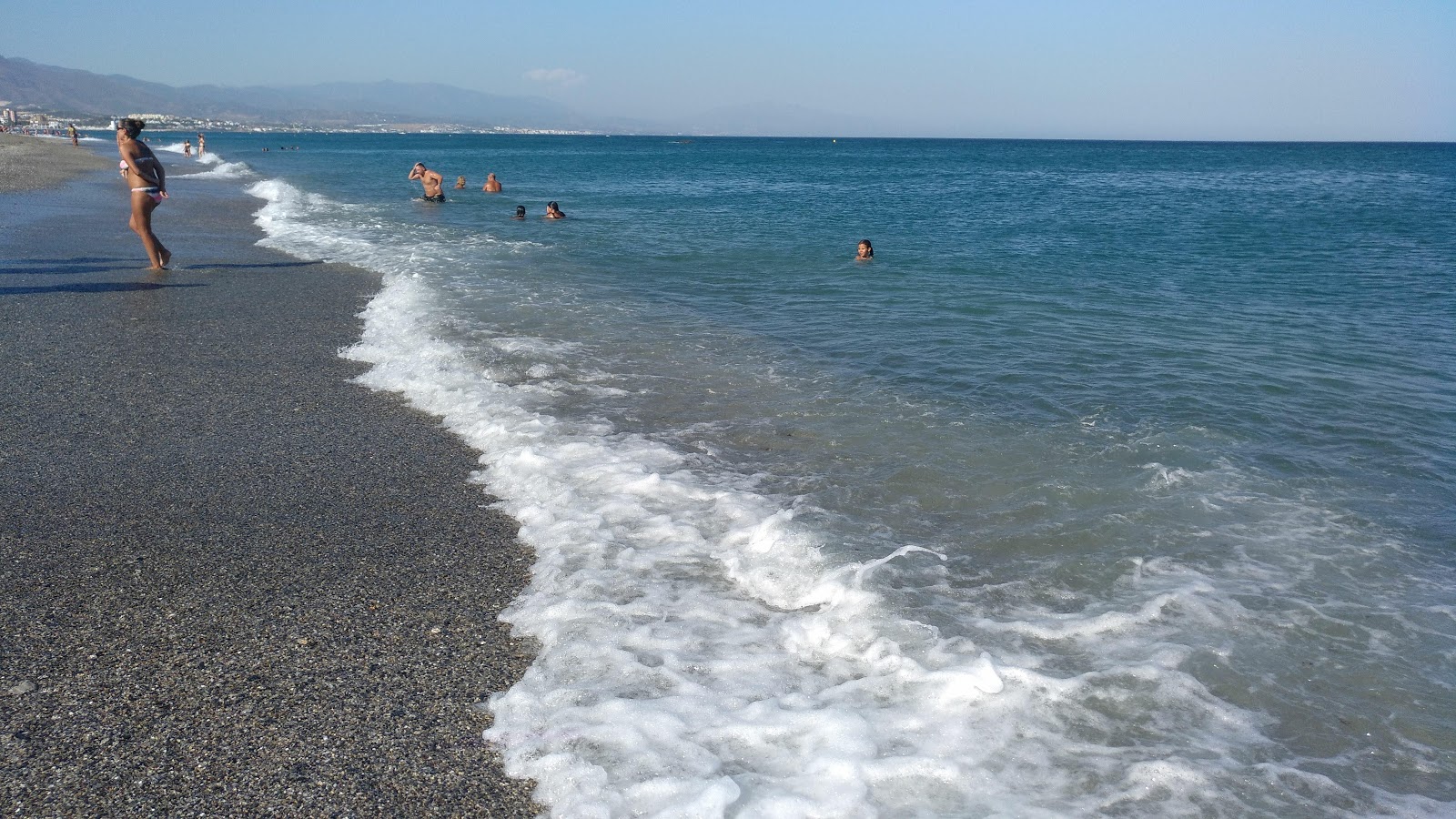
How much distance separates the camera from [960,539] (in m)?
5.85

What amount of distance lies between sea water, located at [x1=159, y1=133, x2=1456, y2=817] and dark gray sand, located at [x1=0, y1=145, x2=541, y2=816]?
1.17 ft

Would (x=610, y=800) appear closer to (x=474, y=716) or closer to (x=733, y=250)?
(x=474, y=716)

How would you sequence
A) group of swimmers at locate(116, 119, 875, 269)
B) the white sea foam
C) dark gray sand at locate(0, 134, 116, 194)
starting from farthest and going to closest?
dark gray sand at locate(0, 134, 116, 194) → group of swimmers at locate(116, 119, 875, 269) → the white sea foam

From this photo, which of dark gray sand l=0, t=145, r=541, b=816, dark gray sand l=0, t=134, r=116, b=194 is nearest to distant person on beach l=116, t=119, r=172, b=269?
dark gray sand l=0, t=145, r=541, b=816

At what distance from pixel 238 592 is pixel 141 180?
12.6m

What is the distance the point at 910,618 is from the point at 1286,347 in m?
9.58

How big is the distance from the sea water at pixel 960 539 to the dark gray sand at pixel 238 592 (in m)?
0.36

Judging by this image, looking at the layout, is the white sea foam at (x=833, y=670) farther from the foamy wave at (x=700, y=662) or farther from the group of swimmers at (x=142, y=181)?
the group of swimmers at (x=142, y=181)

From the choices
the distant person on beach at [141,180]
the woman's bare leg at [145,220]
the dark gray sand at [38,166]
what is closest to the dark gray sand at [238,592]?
the woman's bare leg at [145,220]

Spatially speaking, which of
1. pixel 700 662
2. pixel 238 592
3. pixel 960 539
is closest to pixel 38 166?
pixel 238 592

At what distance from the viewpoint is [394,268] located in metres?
17.0

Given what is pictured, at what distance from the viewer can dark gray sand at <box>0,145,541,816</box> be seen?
348cm

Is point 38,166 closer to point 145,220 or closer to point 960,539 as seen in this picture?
point 145,220

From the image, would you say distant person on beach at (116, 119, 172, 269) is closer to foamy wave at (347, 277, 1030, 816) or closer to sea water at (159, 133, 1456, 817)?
sea water at (159, 133, 1456, 817)
